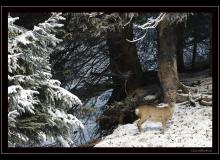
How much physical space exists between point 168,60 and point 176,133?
44.4 inches

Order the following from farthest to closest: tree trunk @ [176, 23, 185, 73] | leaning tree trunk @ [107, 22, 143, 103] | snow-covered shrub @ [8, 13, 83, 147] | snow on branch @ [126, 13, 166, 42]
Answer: tree trunk @ [176, 23, 185, 73], leaning tree trunk @ [107, 22, 143, 103], snow on branch @ [126, 13, 166, 42], snow-covered shrub @ [8, 13, 83, 147]

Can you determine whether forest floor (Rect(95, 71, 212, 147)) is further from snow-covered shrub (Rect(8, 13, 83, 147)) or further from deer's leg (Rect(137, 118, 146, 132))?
snow-covered shrub (Rect(8, 13, 83, 147))

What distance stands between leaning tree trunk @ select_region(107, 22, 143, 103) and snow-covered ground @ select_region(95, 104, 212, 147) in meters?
0.57

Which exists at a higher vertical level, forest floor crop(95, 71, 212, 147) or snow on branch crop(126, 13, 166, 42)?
snow on branch crop(126, 13, 166, 42)

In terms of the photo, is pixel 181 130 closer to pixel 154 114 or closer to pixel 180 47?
pixel 154 114

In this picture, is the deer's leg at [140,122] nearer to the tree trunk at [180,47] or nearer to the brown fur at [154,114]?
the brown fur at [154,114]

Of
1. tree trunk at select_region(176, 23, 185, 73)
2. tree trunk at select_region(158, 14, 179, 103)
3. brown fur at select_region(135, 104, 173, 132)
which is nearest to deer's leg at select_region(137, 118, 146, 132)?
brown fur at select_region(135, 104, 173, 132)

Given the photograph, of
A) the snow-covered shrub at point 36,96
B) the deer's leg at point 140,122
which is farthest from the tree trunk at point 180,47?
the snow-covered shrub at point 36,96

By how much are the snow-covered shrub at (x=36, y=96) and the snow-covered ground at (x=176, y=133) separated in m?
0.61

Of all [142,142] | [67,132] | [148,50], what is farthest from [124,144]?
[148,50]

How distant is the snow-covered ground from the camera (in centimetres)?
887

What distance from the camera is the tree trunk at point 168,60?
9750 millimetres

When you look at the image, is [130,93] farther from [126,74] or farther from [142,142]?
[142,142]

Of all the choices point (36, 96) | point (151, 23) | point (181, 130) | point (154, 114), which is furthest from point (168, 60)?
point (36, 96)
